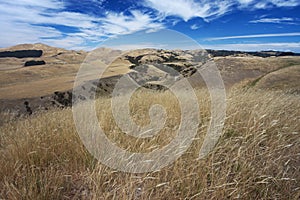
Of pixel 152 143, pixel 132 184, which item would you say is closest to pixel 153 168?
pixel 132 184

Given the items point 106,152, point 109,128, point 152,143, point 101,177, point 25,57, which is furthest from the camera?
point 25,57

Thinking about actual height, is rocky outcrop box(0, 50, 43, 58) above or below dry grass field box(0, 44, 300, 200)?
above

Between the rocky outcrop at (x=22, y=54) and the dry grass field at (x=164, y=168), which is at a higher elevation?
the rocky outcrop at (x=22, y=54)

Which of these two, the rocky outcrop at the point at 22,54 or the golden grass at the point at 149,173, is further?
the rocky outcrop at the point at 22,54

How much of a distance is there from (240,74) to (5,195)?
74.9 ft

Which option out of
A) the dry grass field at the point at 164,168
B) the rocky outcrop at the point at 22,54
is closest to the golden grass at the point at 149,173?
the dry grass field at the point at 164,168

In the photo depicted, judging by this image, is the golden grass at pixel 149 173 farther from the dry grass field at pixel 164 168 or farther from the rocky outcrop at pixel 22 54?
the rocky outcrop at pixel 22 54

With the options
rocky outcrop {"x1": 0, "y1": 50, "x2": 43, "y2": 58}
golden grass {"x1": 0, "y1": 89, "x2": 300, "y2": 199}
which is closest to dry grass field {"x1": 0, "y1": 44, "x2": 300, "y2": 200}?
golden grass {"x1": 0, "y1": 89, "x2": 300, "y2": 199}

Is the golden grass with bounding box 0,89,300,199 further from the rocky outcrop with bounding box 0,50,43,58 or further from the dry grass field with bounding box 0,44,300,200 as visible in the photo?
the rocky outcrop with bounding box 0,50,43,58

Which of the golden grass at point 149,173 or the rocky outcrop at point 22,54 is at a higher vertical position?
the rocky outcrop at point 22,54

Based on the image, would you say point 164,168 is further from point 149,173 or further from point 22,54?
point 22,54

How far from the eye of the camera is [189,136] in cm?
318

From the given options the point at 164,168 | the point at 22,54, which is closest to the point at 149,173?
the point at 164,168

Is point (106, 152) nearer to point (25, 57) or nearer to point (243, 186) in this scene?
point (243, 186)
